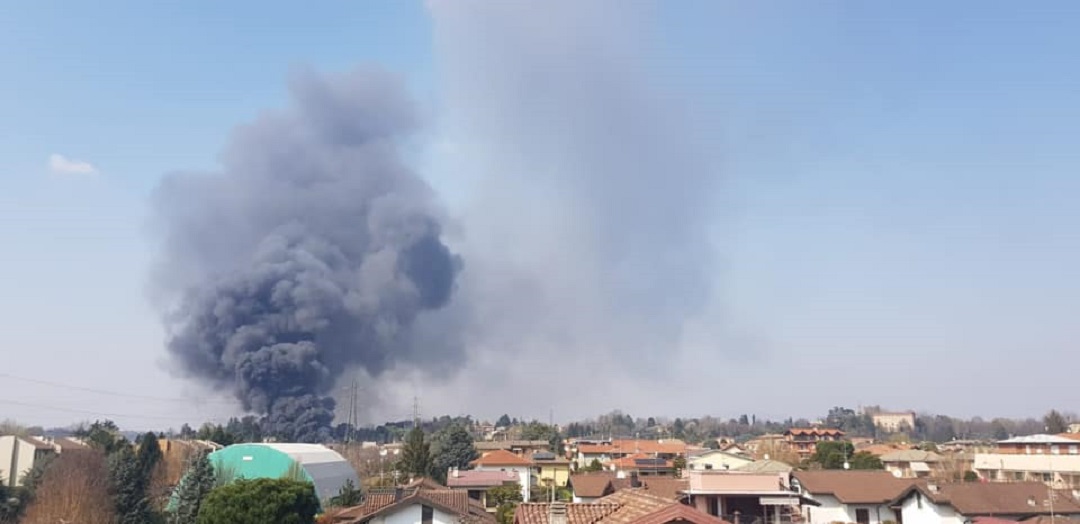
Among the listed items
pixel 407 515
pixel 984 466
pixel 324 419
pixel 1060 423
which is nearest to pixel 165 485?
pixel 407 515

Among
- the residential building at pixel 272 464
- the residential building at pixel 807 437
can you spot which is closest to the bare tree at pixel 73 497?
the residential building at pixel 272 464

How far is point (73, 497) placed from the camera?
37656mm

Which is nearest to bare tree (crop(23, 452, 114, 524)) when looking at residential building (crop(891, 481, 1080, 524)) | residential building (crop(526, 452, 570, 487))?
residential building (crop(526, 452, 570, 487))

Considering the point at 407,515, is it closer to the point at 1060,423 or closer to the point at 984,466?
the point at 984,466

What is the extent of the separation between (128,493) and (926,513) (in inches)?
1586

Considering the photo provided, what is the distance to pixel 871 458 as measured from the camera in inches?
2630

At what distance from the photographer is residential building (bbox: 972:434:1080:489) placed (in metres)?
58.3

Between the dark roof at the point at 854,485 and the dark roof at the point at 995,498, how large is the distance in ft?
4.45

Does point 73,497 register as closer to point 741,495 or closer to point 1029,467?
point 741,495

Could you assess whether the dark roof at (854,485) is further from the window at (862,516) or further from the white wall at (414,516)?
the white wall at (414,516)

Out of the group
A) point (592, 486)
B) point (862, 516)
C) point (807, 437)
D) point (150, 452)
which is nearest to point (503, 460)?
point (592, 486)

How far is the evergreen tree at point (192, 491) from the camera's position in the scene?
39906 millimetres

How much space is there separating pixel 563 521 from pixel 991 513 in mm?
30666

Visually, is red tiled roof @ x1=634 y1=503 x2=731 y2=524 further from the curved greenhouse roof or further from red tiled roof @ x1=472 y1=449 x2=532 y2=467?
red tiled roof @ x1=472 y1=449 x2=532 y2=467
